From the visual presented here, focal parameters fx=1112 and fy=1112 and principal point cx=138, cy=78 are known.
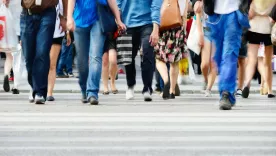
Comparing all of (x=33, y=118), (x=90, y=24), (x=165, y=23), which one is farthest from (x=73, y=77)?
(x=33, y=118)

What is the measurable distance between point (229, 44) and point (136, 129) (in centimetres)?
312

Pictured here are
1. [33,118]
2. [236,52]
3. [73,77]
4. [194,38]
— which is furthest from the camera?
[73,77]

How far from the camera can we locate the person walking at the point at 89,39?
1308 cm

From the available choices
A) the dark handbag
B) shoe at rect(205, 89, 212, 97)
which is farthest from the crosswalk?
shoe at rect(205, 89, 212, 97)

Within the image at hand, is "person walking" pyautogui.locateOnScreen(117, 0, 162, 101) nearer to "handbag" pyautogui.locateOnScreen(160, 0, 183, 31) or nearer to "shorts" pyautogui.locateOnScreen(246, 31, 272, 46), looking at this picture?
"handbag" pyautogui.locateOnScreen(160, 0, 183, 31)

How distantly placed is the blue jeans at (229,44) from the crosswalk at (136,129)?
28 cm

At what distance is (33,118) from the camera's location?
1045 cm

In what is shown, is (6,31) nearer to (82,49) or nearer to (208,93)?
(82,49)

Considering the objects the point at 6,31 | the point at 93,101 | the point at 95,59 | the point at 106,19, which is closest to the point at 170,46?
the point at 6,31

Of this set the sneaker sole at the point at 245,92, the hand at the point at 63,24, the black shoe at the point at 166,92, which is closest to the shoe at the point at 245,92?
the sneaker sole at the point at 245,92

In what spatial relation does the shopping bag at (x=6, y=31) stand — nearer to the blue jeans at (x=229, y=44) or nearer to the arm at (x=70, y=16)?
the arm at (x=70, y=16)

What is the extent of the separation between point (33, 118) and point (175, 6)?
17.9ft

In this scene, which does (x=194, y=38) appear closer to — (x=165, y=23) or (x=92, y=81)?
(x=165, y=23)

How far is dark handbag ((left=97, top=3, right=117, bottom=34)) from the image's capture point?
1312cm
